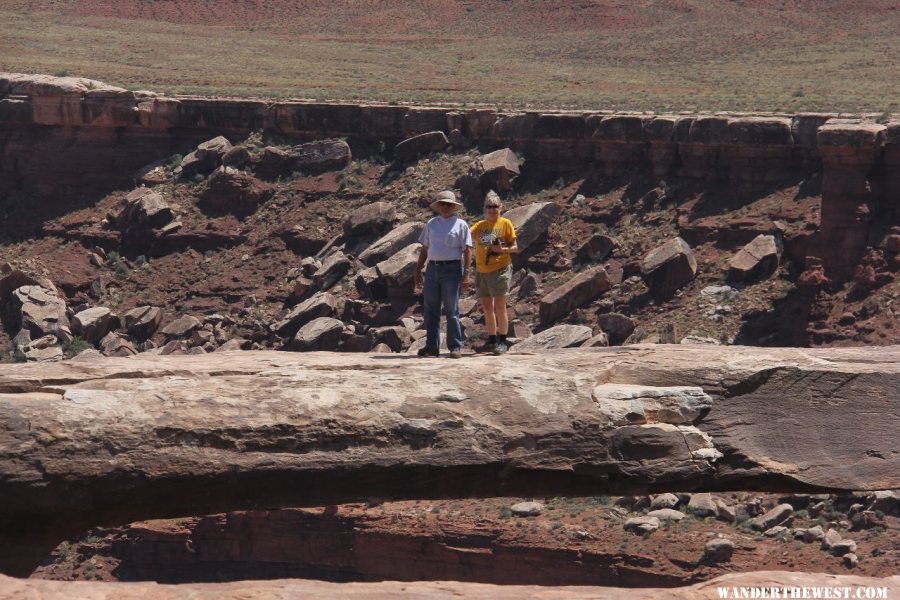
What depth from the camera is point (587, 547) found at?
20.9m

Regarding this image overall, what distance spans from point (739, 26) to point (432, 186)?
121 feet

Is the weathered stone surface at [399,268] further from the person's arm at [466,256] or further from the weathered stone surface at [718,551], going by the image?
the person's arm at [466,256]

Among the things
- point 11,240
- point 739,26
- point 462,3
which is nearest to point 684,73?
point 739,26

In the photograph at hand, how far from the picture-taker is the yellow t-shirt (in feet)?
40.5

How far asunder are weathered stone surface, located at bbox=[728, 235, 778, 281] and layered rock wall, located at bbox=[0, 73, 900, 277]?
1.31m

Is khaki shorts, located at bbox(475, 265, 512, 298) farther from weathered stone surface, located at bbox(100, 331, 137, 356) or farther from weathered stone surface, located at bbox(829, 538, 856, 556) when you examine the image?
weathered stone surface, located at bbox(100, 331, 137, 356)

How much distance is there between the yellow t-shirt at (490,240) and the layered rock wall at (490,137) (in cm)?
1565

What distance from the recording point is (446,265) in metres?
12.2

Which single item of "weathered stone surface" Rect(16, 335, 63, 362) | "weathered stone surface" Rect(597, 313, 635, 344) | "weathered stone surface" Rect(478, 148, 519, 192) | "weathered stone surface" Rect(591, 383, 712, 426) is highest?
"weathered stone surface" Rect(591, 383, 712, 426)

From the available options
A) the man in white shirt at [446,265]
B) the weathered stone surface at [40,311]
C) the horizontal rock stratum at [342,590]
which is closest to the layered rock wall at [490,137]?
the weathered stone surface at [40,311]

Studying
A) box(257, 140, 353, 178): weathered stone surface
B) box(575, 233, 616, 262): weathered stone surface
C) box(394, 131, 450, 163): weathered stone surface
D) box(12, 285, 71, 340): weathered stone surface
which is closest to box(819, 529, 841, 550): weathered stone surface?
box(575, 233, 616, 262): weathered stone surface

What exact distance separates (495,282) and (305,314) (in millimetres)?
18213

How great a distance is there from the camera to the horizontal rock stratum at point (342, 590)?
24.6 feet

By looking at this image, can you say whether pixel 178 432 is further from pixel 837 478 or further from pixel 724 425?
pixel 837 478
